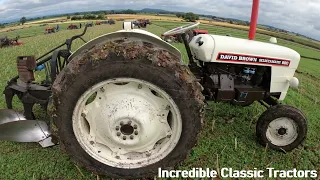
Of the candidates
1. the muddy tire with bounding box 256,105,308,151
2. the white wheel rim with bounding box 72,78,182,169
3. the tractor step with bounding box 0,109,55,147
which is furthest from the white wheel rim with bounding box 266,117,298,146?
the tractor step with bounding box 0,109,55,147

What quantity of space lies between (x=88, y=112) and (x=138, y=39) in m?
0.85

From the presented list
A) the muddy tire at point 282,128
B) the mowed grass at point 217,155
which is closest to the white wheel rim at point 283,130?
the muddy tire at point 282,128

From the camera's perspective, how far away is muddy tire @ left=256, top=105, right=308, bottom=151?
336 centimetres

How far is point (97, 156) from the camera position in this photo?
8.70 feet

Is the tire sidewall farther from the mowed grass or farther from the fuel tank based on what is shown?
the fuel tank

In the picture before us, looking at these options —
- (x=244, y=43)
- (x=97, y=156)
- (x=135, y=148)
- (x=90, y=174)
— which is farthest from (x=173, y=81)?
(x=244, y=43)

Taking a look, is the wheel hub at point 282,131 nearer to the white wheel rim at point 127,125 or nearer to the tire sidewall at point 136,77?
the tire sidewall at point 136,77

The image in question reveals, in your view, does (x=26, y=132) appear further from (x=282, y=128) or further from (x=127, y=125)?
(x=282, y=128)

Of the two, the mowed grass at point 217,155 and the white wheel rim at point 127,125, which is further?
the mowed grass at point 217,155

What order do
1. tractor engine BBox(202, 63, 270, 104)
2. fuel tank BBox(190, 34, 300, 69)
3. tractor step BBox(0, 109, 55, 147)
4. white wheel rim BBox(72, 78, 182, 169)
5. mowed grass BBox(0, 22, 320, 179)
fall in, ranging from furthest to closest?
tractor engine BBox(202, 63, 270, 104) → fuel tank BBox(190, 34, 300, 69) → tractor step BBox(0, 109, 55, 147) → mowed grass BBox(0, 22, 320, 179) → white wheel rim BBox(72, 78, 182, 169)

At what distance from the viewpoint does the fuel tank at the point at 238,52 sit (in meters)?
3.41

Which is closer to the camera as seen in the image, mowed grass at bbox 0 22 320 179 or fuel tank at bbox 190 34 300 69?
mowed grass at bbox 0 22 320 179

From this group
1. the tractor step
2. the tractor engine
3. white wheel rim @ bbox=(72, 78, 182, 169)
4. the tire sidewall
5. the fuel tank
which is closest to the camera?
the tire sidewall

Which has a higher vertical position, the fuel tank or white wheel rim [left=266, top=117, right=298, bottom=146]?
the fuel tank
